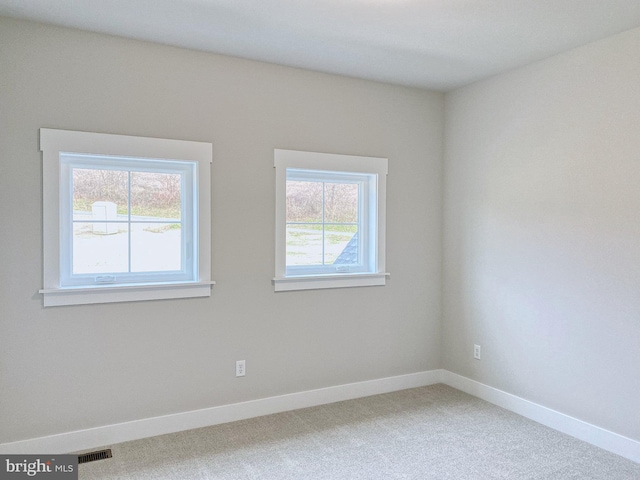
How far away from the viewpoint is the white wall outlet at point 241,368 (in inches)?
132

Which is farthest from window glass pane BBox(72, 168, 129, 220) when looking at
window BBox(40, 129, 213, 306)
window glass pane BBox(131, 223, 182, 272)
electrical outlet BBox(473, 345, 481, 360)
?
electrical outlet BBox(473, 345, 481, 360)

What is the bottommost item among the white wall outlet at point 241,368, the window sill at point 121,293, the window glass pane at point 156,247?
the white wall outlet at point 241,368

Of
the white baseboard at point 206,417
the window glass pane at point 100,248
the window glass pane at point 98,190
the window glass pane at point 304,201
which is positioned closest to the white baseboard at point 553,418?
the white baseboard at point 206,417

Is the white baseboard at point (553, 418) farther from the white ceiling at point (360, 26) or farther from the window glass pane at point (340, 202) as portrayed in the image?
the white ceiling at point (360, 26)

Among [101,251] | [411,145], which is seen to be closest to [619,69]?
[411,145]

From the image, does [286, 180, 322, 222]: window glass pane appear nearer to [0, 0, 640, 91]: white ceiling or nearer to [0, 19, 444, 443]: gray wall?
[0, 19, 444, 443]: gray wall

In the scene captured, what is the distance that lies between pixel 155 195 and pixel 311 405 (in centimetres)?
191

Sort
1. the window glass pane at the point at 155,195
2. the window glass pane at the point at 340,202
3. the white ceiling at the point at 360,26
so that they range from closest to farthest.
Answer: the white ceiling at the point at 360,26 → the window glass pane at the point at 155,195 → the window glass pane at the point at 340,202

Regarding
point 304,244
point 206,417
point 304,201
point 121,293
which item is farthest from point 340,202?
point 206,417

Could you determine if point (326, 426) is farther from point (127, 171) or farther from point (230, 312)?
point (127, 171)

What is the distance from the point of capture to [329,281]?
3.68m

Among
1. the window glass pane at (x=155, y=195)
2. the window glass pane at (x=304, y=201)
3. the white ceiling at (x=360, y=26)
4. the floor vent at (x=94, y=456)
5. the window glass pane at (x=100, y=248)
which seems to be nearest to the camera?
the white ceiling at (x=360, y=26)

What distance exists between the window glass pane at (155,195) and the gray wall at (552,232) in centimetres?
229

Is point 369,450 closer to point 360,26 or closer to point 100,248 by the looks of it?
point 100,248
